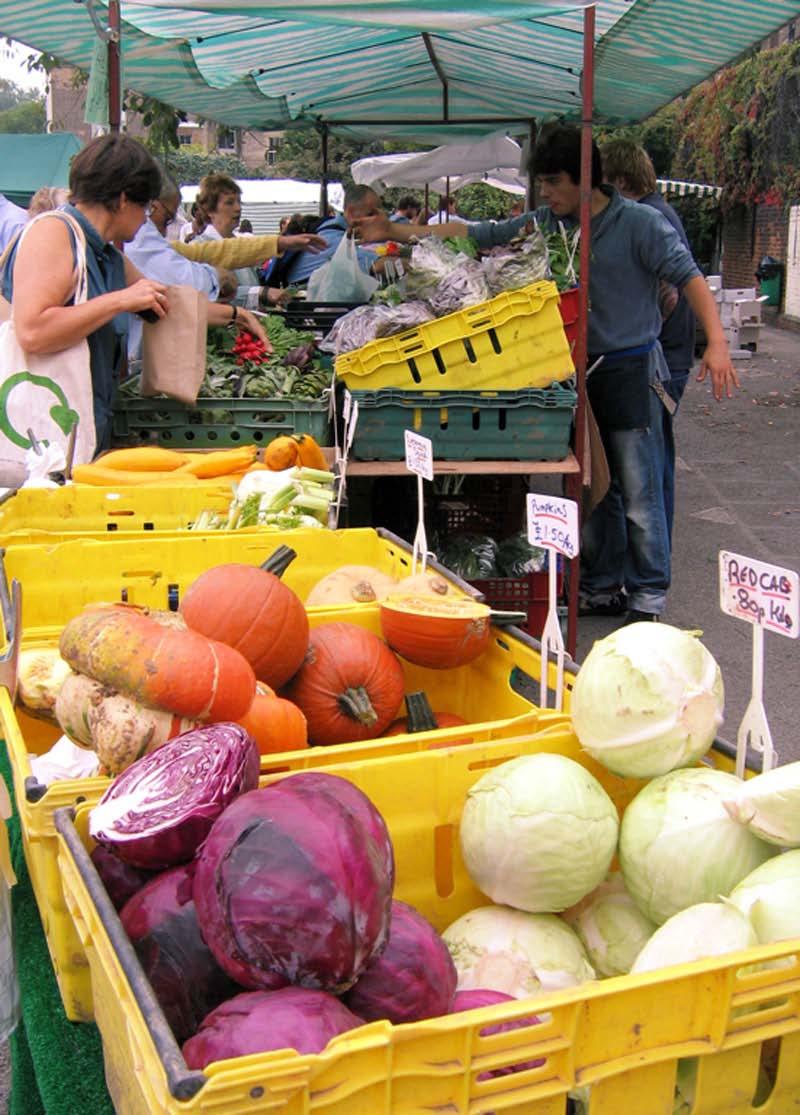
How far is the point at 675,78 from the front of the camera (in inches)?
335

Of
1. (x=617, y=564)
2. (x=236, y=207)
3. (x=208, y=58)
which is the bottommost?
(x=617, y=564)

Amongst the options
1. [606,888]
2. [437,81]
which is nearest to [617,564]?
[606,888]

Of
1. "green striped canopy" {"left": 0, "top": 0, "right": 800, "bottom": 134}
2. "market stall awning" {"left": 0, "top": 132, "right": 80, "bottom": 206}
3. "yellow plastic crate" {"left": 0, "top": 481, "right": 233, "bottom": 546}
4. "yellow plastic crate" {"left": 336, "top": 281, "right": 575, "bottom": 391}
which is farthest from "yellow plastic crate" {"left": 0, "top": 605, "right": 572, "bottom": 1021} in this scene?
"market stall awning" {"left": 0, "top": 132, "right": 80, "bottom": 206}

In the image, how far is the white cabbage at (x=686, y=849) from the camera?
63.9 inches

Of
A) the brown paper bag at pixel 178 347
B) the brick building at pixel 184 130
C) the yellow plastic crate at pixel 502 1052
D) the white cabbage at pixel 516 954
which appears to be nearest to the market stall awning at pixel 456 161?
the brown paper bag at pixel 178 347

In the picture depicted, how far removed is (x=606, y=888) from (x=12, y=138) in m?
15.6

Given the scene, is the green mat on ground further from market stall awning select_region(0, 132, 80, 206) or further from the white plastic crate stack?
the white plastic crate stack

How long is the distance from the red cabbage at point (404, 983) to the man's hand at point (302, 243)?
6425mm

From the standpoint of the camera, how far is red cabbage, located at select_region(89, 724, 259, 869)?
1491 mm

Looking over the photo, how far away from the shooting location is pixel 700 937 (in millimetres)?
1422

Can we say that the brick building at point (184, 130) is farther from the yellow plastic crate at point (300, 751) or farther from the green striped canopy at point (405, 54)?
the yellow plastic crate at point (300, 751)

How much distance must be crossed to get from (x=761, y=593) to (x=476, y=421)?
9.19 feet

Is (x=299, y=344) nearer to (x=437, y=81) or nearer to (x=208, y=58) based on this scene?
(x=208, y=58)

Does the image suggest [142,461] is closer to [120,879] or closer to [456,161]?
[120,879]
